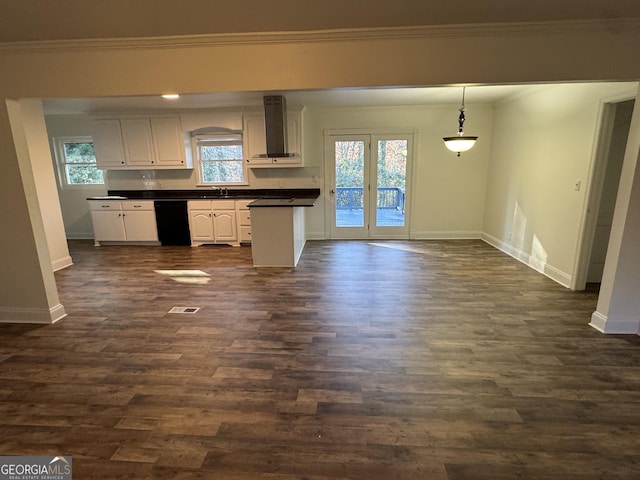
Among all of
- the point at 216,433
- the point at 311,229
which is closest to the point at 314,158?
the point at 311,229

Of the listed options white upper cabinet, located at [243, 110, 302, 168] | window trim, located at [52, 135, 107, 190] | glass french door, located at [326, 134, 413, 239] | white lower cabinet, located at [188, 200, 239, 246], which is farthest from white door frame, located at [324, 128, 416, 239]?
window trim, located at [52, 135, 107, 190]

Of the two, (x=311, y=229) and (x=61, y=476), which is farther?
(x=311, y=229)

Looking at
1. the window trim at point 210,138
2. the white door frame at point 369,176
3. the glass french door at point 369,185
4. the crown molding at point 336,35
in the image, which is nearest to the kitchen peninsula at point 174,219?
the window trim at point 210,138

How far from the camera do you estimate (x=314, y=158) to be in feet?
20.6

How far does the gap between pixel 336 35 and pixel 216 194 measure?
15.4ft

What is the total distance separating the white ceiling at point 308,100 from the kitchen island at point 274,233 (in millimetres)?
1582

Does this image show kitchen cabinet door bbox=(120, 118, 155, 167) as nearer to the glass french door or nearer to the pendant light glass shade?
the glass french door

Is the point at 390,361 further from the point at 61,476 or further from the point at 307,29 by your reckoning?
the point at 307,29

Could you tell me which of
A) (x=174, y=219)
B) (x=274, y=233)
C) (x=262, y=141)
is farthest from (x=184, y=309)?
(x=262, y=141)

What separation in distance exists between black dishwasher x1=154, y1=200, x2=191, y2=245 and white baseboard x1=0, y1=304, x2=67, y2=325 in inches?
124

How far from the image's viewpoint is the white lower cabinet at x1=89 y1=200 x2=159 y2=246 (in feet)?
20.1

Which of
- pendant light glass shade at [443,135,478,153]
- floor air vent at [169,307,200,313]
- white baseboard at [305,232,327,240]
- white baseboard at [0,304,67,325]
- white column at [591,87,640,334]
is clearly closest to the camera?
white column at [591,87,640,334]

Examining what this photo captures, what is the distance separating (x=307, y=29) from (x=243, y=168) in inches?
170

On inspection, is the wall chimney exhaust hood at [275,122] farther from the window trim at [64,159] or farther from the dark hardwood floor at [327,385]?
the window trim at [64,159]
